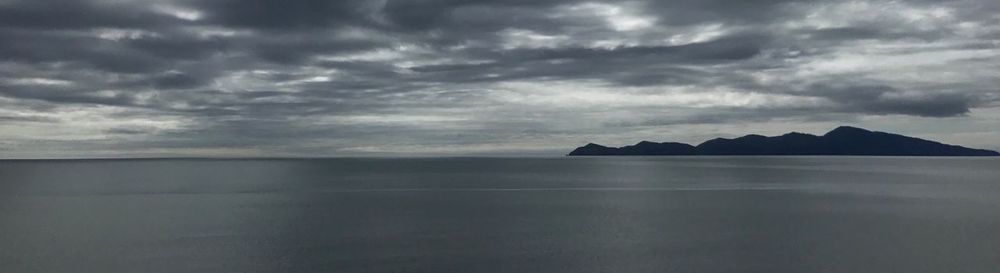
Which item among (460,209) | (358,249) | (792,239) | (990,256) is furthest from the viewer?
(460,209)

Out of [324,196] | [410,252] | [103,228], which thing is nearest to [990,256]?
[410,252]

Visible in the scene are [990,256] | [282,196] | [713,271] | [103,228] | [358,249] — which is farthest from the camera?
[282,196]

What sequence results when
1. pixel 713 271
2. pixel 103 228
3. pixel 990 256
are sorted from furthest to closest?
pixel 103 228
pixel 990 256
pixel 713 271

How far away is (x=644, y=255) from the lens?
36.7 m

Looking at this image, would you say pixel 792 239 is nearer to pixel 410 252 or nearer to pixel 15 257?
pixel 410 252

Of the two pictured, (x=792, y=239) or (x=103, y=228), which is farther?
Result: (x=103, y=228)

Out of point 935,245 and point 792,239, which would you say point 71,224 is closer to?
point 792,239

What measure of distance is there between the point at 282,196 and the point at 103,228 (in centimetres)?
3513

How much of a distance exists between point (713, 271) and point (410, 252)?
1388 cm

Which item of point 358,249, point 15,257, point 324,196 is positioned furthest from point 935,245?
point 324,196

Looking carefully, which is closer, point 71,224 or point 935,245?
point 935,245

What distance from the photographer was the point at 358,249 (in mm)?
38281

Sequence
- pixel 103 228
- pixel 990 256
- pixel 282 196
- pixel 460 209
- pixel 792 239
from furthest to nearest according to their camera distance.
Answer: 1. pixel 282 196
2. pixel 460 209
3. pixel 103 228
4. pixel 792 239
5. pixel 990 256

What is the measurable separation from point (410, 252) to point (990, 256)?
86.6 ft
